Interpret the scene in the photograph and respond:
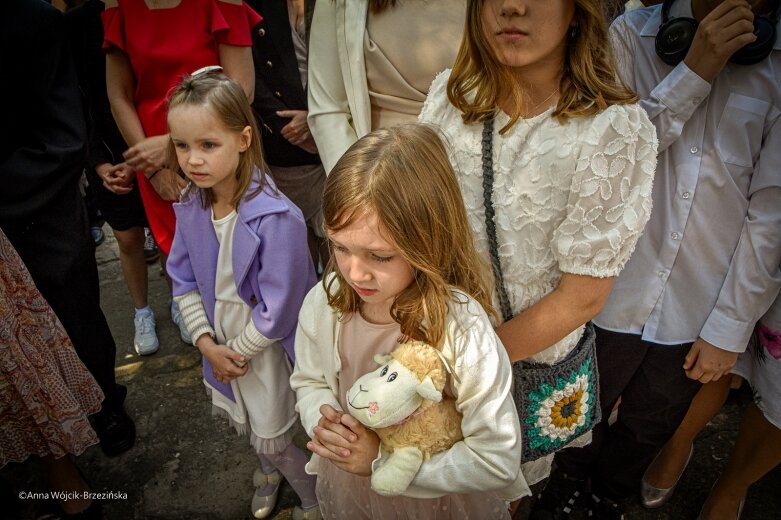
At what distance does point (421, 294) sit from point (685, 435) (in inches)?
63.6

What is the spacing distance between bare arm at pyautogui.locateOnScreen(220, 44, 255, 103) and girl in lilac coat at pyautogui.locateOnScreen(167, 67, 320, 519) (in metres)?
0.38

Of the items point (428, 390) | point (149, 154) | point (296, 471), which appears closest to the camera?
point (428, 390)

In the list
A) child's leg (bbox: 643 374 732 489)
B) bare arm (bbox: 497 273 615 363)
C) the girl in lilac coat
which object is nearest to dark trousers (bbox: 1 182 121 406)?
the girl in lilac coat

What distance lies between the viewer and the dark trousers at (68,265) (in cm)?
194

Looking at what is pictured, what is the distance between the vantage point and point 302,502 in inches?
86.2

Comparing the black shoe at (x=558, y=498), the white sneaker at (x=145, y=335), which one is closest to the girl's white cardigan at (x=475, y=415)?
the black shoe at (x=558, y=498)

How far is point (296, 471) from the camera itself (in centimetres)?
216

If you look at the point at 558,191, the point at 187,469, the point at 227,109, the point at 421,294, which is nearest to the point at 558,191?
the point at 558,191

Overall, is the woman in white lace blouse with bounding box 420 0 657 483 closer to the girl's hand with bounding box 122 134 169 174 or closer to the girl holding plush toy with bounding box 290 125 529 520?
the girl holding plush toy with bounding box 290 125 529 520

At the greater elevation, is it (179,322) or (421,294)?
(421,294)

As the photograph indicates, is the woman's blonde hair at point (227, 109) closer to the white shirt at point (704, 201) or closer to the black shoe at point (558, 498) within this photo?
the white shirt at point (704, 201)

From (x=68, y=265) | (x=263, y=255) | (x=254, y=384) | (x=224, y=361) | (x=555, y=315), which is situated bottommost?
(x=254, y=384)

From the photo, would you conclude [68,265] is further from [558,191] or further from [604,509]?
[604,509]

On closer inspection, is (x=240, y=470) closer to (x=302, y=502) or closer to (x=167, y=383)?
(x=302, y=502)
